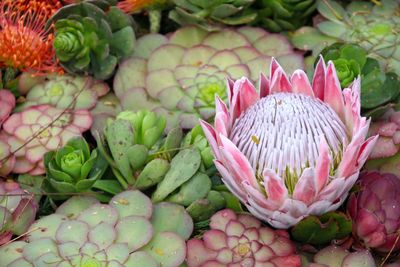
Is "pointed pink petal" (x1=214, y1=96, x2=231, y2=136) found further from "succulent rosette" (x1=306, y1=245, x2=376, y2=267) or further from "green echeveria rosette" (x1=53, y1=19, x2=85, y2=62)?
"green echeveria rosette" (x1=53, y1=19, x2=85, y2=62)

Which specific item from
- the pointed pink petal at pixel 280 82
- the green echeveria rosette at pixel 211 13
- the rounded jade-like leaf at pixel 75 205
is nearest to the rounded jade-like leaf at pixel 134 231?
the rounded jade-like leaf at pixel 75 205

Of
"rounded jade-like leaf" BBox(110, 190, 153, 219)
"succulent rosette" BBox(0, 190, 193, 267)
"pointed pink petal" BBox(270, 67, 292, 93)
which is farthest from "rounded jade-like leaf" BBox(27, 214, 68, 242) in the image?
"pointed pink petal" BBox(270, 67, 292, 93)

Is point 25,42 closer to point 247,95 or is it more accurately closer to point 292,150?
point 247,95

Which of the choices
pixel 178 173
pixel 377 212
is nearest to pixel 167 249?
pixel 178 173

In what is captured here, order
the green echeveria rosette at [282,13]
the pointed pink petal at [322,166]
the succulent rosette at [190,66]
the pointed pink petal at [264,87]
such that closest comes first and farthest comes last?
the pointed pink petal at [322,166] < the pointed pink petal at [264,87] < the succulent rosette at [190,66] < the green echeveria rosette at [282,13]

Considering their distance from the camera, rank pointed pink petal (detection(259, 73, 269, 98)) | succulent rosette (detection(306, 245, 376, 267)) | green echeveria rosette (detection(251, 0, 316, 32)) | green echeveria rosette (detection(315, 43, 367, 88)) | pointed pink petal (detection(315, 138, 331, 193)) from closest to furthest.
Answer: pointed pink petal (detection(315, 138, 331, 193)), succulent rosette (detection(306, 245, 376, 267)), pointed pink petal (detection(259, 73, 269, 98)), green echeveria rosette (detection(315, 43, 367, 88)), green echeveria rosette (detection(251, 0, 316, 32))

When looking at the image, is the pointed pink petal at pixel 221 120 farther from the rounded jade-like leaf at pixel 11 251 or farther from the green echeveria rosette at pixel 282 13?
the green echeveria rosette at pixel 282 13
